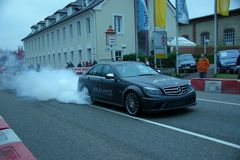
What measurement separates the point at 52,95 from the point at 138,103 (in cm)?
630

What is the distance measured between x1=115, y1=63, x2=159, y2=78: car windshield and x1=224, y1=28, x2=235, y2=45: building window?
37.7 metres

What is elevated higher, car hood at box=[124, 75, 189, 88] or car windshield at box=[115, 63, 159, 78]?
car windshield at box=[115, 63, 159, 78]

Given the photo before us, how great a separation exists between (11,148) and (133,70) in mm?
5954

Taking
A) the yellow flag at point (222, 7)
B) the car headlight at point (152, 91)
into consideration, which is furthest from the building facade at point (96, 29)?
the car headlight at point (152, 91)

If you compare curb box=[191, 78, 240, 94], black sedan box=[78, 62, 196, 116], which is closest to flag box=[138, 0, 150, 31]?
curb box=[191, 78, 240, 94]

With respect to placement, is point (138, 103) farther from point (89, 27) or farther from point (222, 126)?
point (89, 27)

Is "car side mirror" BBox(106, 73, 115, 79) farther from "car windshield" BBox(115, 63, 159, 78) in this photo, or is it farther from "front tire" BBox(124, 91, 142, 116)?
"front tire" BBox(124, 91, 142, 116)

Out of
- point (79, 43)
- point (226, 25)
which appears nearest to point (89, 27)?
point (79, 43)

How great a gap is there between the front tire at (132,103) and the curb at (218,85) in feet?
19.2

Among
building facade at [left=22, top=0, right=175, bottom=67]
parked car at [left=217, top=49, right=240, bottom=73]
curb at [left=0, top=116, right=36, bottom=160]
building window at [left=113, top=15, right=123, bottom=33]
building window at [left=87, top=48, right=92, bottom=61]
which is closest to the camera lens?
curb at [left=0, top=116, right=36, bottom=160]

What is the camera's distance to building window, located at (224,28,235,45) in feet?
149

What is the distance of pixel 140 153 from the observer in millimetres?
5867

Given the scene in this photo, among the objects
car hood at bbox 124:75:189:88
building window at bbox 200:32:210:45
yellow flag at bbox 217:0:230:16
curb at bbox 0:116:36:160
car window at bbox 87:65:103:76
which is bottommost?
curb at bbox 0:116:36:160

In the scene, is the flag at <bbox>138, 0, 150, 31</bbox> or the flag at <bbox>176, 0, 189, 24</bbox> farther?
the flag at <bbox>138, 0, 150, 31</bbox>
